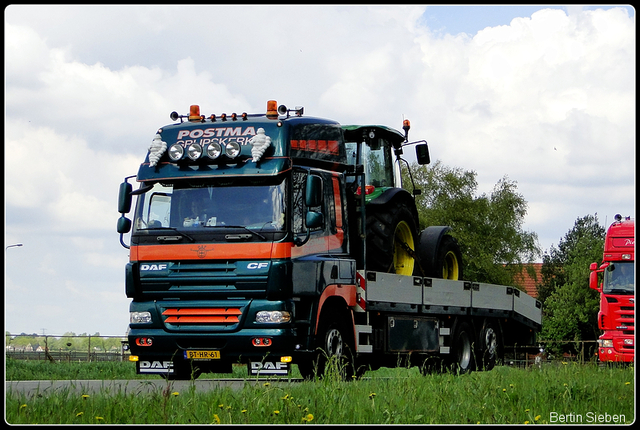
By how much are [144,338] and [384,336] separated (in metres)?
3.86

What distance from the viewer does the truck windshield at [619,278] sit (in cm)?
2475

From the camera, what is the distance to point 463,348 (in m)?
17.7

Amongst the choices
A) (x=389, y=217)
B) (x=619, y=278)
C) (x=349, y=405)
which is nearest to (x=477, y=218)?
(x=619, y=278)

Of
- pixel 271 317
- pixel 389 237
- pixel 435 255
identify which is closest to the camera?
pixel 271 317

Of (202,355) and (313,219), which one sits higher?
(313,219)

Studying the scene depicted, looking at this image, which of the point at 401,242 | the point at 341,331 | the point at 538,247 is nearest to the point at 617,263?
the point at 401,242

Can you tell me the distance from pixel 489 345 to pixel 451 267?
1.88 metres

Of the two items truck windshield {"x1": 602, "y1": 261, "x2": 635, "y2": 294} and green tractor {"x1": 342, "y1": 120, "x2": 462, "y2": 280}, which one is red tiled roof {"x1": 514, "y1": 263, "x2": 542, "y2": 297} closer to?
truck windshield {"x1": 602, "y1": 261, "x2": 635, "y2": 294}

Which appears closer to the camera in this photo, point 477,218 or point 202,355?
point 202,355

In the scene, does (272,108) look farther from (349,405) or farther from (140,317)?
(349,405)

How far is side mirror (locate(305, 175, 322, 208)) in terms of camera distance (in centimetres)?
1245

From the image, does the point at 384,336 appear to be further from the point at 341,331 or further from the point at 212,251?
the point at 212,251

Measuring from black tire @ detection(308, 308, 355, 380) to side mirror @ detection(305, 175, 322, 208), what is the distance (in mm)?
1656

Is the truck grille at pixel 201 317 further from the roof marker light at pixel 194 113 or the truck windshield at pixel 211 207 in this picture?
the roof marker light at pixel 194 113
